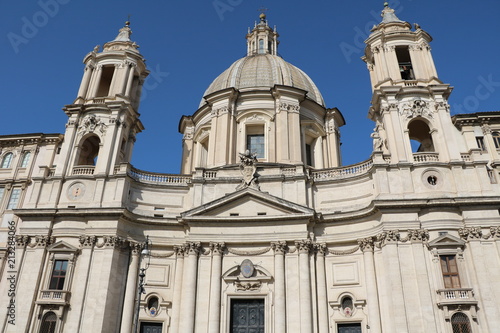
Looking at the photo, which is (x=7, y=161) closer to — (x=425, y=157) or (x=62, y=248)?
(x=62, y=248)

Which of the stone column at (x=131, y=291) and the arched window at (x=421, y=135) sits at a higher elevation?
the arched window at (x=421, y=135)

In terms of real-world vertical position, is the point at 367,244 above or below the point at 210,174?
below

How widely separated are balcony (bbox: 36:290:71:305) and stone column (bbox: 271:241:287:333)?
37.6 feet

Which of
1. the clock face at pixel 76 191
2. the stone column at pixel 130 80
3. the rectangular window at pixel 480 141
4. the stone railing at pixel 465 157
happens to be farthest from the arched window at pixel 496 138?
the clock face at pixel 76 191

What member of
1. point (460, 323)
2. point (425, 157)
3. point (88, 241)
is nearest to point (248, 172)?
point (88, 241)

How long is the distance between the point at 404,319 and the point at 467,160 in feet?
34.0


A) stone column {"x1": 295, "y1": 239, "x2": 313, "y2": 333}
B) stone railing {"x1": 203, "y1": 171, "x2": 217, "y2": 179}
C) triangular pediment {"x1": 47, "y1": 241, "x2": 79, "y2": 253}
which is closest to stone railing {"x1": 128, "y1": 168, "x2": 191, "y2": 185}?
stone railing {"x1": 203, "y1": 171, "x2": 217, "y2": 179}

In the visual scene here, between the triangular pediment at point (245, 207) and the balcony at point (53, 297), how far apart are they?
767 cm

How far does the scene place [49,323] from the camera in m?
22.3

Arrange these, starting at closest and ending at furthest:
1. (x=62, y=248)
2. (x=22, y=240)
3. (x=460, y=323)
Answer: (x=460, y=323) < (x=62, y=248) < (x=22, y=240)

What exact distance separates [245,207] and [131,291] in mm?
8224

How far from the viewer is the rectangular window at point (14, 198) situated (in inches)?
1088

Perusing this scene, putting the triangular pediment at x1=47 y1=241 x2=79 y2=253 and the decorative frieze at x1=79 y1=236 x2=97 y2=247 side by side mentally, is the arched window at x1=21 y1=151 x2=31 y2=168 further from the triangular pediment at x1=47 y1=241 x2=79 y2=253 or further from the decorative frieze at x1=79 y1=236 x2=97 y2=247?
the decorative frieze at x1=79 y1=236 x2=97 y2=247

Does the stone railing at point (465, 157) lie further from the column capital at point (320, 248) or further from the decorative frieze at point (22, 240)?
the decorative frieze at point (22, 240)
